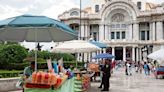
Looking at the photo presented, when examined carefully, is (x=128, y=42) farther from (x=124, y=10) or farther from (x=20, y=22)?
(x=20, y=22)

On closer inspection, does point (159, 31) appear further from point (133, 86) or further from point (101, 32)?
point (133, 86)

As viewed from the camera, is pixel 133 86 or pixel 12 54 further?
pixel 12 54

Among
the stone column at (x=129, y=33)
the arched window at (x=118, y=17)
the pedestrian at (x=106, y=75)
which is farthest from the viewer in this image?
the arched window at (x=118, y=17)

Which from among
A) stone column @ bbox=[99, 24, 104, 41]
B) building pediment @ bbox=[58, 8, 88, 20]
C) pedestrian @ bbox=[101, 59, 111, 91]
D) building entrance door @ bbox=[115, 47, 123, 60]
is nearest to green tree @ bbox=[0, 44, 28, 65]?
pedestrian @ bbox=[101, 59, 111, 91]

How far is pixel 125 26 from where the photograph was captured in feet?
233

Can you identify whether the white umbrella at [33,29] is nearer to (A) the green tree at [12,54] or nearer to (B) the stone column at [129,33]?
(A) the green tree at [12,54]

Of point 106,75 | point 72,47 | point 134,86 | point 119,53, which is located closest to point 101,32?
point 119,53

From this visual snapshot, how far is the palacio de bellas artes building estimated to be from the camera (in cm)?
6794

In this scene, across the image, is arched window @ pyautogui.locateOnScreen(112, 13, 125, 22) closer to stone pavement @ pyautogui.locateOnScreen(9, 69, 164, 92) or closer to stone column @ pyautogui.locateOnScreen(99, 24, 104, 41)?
stone column @ pyautogui.locateOnScreen(99, 24, 104, 41)

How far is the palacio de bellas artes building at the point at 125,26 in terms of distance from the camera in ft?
223

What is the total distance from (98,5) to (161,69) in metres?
52.2

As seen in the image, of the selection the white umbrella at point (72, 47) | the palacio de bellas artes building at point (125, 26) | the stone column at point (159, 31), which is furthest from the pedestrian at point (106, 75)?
the stone column at point (159, 31)

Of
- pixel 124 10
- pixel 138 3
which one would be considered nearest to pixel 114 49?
pixel 124 10

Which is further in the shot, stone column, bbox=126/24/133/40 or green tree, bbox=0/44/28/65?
stone column, bbox=126/24/133/40
